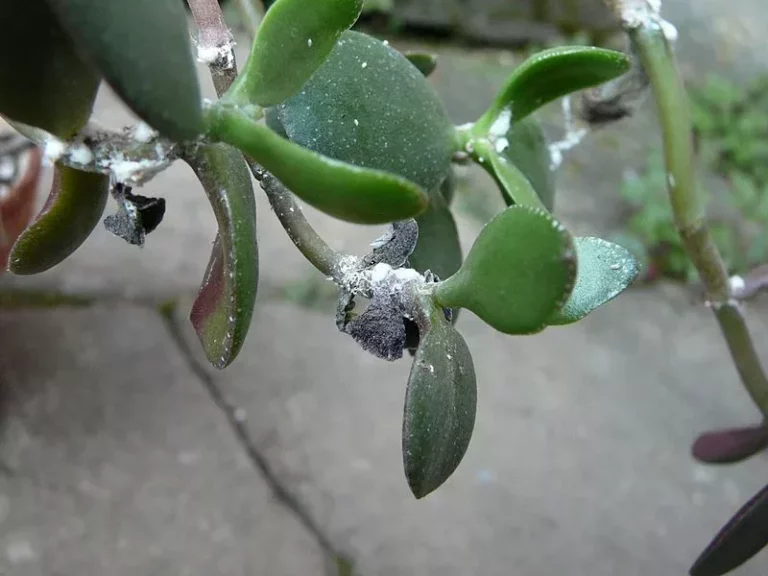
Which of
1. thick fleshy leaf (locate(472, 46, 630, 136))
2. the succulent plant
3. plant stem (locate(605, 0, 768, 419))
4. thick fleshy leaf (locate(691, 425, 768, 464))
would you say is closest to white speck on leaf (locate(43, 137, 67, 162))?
the succulent plant

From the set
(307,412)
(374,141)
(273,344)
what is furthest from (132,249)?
(374,141)

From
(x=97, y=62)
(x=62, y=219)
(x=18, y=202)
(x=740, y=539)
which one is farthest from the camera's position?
(x=18, y=202)

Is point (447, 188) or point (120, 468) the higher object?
point (447, 188)

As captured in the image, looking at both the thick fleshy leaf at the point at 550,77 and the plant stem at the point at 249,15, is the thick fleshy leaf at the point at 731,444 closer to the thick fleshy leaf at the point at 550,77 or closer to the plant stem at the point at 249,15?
the thick fleshy leaf at the point at 550,77

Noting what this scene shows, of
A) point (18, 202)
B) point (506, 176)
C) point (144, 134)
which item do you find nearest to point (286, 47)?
point (144, 134)

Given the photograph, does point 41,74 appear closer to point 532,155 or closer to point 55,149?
point 55,149

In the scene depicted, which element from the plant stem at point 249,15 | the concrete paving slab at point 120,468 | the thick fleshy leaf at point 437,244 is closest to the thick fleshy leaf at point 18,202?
the concrete paving slab at point 120,468

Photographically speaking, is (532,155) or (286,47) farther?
(532,155)

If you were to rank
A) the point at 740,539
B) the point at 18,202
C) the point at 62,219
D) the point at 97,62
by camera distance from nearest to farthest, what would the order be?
1. the point at 97,62
2. the point at 62,219
3. the point at 740,539
4. the point at 18,202
